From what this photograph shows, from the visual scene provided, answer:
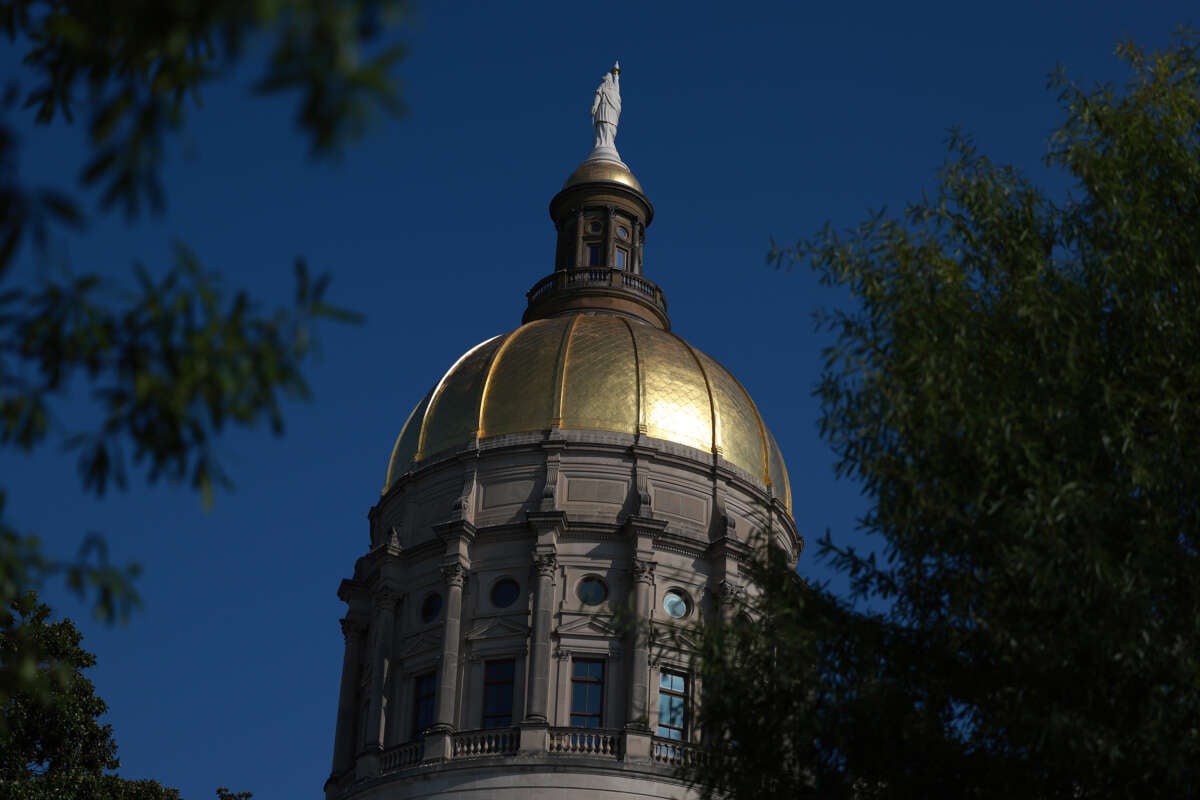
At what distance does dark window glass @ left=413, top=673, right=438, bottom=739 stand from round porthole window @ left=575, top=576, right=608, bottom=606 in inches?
193

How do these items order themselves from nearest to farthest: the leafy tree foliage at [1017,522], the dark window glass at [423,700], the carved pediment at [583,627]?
the leafy tree foliage at [1017,522] → the carved pediment at [583,627] → the dark window glass at [423,700]

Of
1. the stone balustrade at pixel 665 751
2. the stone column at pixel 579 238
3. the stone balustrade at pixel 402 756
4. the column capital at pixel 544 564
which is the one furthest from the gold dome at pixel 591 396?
the stone balustrade at pixel 665 751

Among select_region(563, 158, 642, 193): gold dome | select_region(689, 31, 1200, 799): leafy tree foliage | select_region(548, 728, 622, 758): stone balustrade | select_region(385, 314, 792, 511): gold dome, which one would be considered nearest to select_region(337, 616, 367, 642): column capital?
select_region(385, 314, 792, 511): gold dome

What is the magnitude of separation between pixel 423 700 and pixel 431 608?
2738mm

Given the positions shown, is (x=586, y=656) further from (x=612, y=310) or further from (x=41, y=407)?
(x=41, y=407)

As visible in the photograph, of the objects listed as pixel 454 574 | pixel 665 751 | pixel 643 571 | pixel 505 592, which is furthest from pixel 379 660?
pixel 665 751

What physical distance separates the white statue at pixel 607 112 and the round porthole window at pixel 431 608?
2054 centimetres

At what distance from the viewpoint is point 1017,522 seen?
17141mm

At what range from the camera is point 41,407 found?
9258 millimetres

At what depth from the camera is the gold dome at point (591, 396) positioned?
5322 cm

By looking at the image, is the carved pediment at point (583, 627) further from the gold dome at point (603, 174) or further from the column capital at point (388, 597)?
the gold dome at point (603, 174)

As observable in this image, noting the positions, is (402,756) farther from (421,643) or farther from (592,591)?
(592,591)

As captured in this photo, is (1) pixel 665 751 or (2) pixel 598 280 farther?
(2) pixel 598 280

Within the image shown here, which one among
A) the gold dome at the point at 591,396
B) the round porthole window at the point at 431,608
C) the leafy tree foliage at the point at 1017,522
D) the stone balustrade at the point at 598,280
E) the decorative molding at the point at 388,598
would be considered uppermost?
the stone balustrade at the point at 598,280
